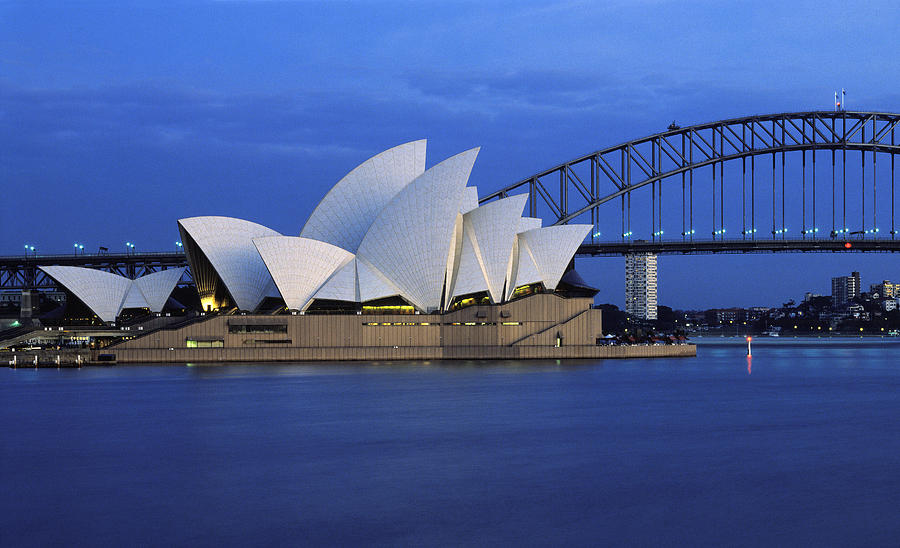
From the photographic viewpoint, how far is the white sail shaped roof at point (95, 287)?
79000 mm

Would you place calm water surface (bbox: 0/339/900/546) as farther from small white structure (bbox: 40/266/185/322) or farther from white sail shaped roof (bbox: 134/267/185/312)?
white sail shaped roof (bbox: 134/267/185/312)

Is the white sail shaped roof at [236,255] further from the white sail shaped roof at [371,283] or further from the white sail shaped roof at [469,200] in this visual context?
the white sail shaped roof at [469,200]

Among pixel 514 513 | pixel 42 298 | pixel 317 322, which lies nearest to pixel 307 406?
pixel 514 513

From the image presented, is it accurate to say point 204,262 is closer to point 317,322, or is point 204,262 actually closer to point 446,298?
point 317,322

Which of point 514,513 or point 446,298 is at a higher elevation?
point 446,298

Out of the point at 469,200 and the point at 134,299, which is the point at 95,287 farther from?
the point at 469,200

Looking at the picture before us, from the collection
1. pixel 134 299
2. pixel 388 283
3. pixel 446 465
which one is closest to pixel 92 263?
pixel 134 299

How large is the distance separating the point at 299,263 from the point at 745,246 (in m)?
41.6

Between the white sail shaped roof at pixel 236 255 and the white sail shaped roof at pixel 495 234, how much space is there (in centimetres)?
1380

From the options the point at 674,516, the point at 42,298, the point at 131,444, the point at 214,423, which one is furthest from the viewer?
the point at 42,298

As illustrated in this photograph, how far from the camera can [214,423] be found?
31516 millimetres

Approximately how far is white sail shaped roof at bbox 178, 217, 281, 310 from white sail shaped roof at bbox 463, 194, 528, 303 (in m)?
13.8

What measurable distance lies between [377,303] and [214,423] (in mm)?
34200

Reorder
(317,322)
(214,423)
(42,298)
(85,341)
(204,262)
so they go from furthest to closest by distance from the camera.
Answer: (42,298) < (85,341) < (204,262) < (317,322) < (214,423)
